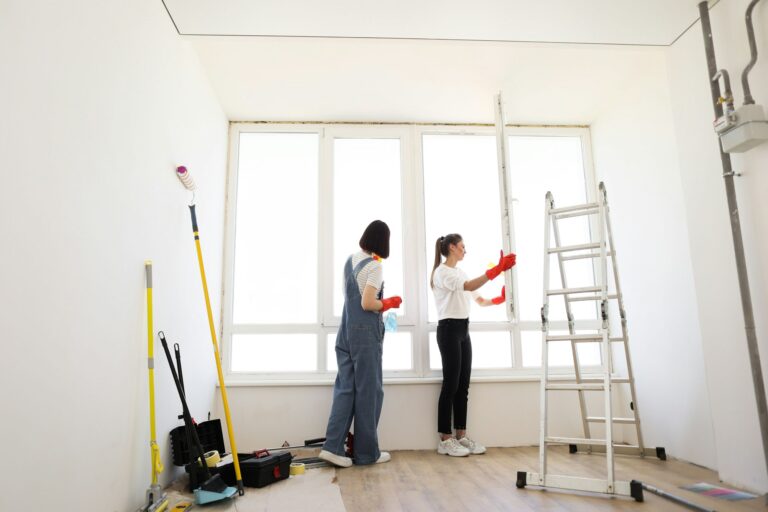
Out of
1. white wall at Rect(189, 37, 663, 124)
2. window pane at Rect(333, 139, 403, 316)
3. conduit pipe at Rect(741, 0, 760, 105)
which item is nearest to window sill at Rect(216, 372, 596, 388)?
window pane at Rect(333, 139, 403, 316)

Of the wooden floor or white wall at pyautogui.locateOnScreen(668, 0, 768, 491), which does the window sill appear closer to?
the wooden floor

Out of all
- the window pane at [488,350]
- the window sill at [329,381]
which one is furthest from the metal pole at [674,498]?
the window pane at [488,350]

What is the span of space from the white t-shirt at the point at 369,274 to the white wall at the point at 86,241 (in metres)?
1.01

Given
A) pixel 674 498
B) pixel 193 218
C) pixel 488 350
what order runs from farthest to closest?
pixel 488 350
pixel 193 218
pixel 674 498

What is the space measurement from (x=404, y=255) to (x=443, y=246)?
426 mm

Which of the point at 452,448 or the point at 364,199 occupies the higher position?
the point at 364,199

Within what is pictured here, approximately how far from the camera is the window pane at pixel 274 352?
3.72 meters

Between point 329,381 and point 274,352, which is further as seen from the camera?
point 274,352

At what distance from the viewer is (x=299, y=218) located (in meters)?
3.94

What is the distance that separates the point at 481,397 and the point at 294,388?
1.32 metres

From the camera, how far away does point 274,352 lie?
374 cm

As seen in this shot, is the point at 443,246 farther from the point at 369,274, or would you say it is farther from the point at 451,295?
the point at 369,274

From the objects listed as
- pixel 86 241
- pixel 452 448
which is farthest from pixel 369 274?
pixel 86 241

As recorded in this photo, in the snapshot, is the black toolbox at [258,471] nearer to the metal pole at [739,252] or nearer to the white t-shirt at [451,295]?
the white t-shirt at [451,295]
